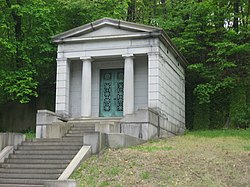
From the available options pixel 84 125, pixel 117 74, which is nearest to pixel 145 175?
pixel 84 125

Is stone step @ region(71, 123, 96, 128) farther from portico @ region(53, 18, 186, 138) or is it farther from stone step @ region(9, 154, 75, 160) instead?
stone step @ region(9, 154, 75, 160)

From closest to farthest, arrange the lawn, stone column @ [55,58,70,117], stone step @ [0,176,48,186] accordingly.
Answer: the lawn
stone step @ [0,176,48,186]
stone column @ [55,58,70,117]

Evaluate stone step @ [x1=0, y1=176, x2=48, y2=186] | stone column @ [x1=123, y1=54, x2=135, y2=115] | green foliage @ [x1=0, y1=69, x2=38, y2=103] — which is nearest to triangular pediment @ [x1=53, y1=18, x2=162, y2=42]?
stone column @ [x1=123, y1=54, x2=135, y2=115]

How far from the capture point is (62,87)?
59.8ft

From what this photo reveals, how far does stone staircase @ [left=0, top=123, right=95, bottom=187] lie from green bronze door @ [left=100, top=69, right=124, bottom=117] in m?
4.45

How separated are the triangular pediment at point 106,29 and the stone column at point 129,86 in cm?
112

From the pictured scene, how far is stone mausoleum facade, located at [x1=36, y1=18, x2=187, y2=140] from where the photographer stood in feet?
55.5

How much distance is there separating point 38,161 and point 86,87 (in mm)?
6213

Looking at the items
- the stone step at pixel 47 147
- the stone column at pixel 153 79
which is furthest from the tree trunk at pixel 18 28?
the stone step at pixel 47 147

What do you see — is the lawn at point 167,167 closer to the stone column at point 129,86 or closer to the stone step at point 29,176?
the stone step at point 29,176

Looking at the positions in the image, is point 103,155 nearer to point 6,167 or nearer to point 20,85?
point 6,167

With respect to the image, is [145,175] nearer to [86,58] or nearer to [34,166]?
[34,166]

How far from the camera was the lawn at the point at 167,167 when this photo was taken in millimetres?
9594

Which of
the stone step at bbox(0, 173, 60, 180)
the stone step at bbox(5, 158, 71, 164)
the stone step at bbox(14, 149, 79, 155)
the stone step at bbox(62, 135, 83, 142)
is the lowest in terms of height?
the stone step at bbox(0, 173, 60, 180)
